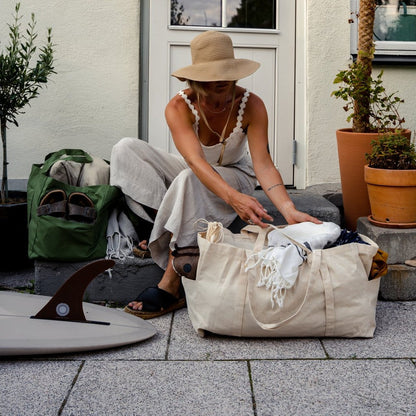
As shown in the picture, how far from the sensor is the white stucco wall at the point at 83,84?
4.48 metres

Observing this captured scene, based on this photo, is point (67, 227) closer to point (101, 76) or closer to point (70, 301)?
point (70, 301)

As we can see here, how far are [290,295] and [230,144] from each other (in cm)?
95

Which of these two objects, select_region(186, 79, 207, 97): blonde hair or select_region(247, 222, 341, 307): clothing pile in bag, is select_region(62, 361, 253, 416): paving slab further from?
select_region(186, 79, 207, 97): blonde hair

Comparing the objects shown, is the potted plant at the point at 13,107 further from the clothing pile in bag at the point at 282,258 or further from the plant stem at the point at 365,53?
the plant stem at the point at 365,53

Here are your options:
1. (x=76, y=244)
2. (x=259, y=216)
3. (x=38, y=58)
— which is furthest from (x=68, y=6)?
(x=259, y=216)

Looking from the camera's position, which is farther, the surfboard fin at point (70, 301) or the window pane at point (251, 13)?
the window pane at point (251, 13)

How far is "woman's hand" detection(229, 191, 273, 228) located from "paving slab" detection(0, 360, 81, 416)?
37.0 inches

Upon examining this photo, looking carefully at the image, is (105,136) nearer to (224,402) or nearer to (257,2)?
(257,2)

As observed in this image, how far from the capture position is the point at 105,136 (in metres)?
4.57

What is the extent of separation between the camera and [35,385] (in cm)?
240

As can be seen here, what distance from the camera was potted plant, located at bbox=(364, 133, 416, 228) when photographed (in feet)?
11.3

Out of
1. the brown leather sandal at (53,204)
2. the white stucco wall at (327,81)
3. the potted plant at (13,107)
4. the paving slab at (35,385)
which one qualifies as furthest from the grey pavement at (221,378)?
the white stucco wall at (327,81)

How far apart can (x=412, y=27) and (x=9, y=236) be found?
3187 millimetres

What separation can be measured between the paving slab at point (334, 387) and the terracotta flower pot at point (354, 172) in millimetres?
1507
